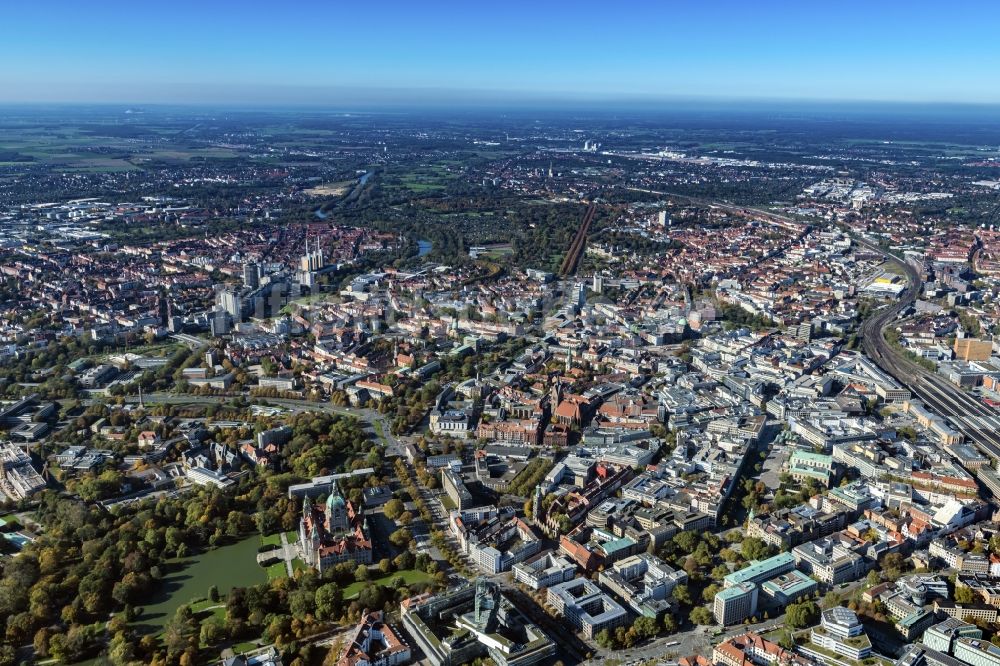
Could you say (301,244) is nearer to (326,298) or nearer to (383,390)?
Result: (326,298)

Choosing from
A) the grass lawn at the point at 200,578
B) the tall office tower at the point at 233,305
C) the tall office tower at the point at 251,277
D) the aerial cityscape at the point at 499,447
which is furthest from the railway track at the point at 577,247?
the grass lawn at the point at 200,578

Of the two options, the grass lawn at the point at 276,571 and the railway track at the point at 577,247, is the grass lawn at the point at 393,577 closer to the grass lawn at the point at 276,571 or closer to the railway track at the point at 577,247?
the grass lawn at the point at 276,571

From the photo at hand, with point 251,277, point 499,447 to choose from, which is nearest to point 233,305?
point 251,277

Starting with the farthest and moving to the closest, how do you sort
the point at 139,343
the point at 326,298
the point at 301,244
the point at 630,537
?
the point at 301,244 < the point at 326,298 < the point at 139,343 < the point at 630,537

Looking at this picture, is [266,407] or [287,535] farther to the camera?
[266,407]

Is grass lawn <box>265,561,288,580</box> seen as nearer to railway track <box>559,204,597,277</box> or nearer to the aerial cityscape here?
the aerial cityscape

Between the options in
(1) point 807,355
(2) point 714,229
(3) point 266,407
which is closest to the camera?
(3) point 266,407

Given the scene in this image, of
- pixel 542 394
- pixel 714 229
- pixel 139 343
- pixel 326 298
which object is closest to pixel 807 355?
pixel 542 394

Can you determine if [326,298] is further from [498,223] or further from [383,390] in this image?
[498,223]
